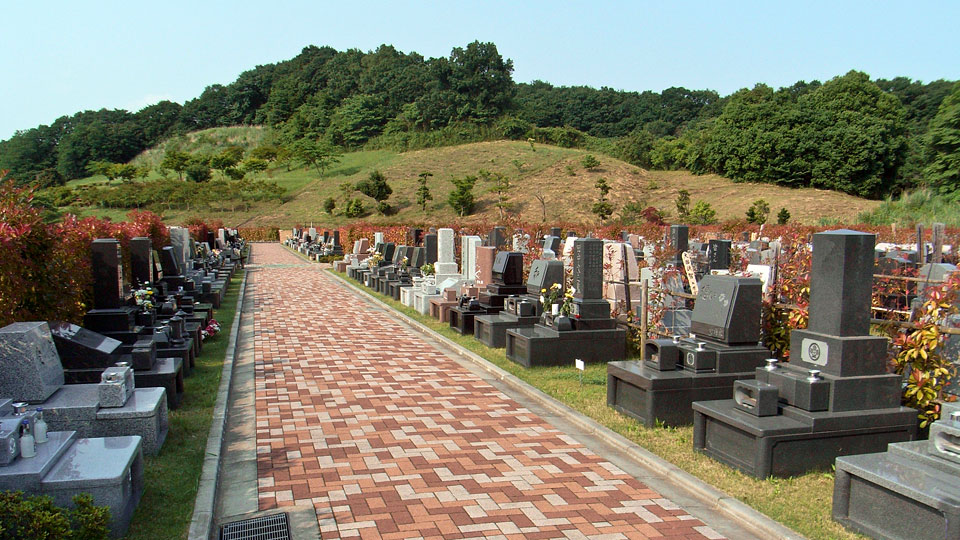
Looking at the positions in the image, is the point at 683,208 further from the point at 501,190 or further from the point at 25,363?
the point at 25,363

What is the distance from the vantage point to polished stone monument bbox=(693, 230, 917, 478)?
485 centimetres

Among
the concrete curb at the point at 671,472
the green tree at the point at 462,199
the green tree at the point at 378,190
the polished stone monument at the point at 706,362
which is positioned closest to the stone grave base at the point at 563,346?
the concrete curb at the point at 671,472

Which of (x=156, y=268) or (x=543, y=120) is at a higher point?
(x=543, y=120)

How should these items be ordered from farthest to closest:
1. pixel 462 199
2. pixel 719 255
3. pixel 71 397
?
1. pixel 462 199
2. pixel 719 255
3. pixel 71 397

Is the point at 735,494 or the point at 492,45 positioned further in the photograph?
the point at 492,45

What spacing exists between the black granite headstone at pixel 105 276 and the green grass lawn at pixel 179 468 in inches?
52.9

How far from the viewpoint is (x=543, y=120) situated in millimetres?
100188

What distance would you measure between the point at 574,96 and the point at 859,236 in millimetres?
101565

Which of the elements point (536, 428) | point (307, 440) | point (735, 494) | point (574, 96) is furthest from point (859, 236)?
point (574, 96)

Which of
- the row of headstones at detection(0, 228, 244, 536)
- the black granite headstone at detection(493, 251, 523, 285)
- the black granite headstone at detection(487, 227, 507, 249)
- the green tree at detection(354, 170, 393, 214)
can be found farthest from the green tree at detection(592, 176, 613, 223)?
the row of headstones at detection(0, 228, 244, 536)

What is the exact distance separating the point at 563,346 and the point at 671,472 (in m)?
3.94

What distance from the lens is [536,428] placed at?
6305 millimetres

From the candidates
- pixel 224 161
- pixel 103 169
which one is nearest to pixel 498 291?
pixel 224 161

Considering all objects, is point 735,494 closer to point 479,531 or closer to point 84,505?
point 479,531
